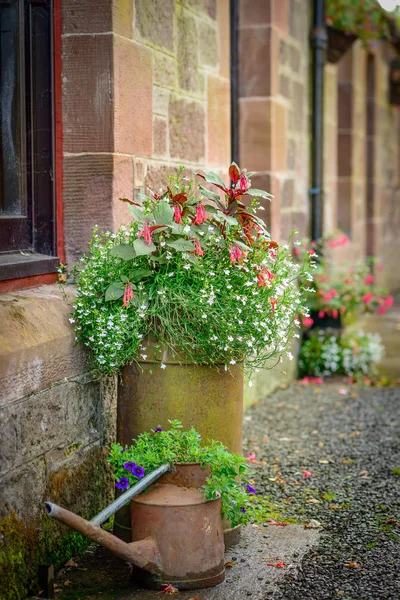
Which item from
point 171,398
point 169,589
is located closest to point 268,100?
point 171,398

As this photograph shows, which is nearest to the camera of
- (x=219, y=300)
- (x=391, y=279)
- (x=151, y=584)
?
(x=151, y=584)

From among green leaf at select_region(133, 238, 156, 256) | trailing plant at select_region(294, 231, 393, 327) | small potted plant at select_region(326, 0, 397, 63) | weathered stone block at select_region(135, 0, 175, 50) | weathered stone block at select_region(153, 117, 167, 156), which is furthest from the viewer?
small potted plant at select_region(326, 0, 397, 63)

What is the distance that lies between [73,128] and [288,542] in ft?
6.21

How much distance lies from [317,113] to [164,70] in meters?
3.33

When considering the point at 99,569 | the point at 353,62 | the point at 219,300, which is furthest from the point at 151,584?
the point at 353,62

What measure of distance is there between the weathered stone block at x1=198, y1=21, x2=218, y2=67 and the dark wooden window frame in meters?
1.40

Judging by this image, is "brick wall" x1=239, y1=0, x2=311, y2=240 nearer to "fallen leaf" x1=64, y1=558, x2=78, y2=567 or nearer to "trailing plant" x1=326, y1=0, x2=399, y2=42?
"trailing plant" x1=326, y1=0, x2=399, y2=42

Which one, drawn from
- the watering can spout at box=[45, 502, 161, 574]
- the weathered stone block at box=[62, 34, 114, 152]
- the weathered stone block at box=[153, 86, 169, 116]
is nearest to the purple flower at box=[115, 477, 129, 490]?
the watering can spout at box=[45, 502, 161, 574]

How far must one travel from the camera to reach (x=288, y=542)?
3670mm

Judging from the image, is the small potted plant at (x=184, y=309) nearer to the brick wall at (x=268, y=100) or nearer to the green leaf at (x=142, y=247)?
the green leaf at (x=142, y=247)

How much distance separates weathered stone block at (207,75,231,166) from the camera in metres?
5.23

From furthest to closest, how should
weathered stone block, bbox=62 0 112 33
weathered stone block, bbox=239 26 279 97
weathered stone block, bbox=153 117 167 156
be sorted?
weathered stone block, bbox=239 26 279 97 → weathered stone block, bbox=153 117 167 156 → weathered stone block, bbox=62 0 112 33

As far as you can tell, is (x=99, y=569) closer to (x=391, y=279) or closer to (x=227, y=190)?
(x=227, y=190)

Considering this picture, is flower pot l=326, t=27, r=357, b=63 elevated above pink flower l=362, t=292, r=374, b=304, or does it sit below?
above
